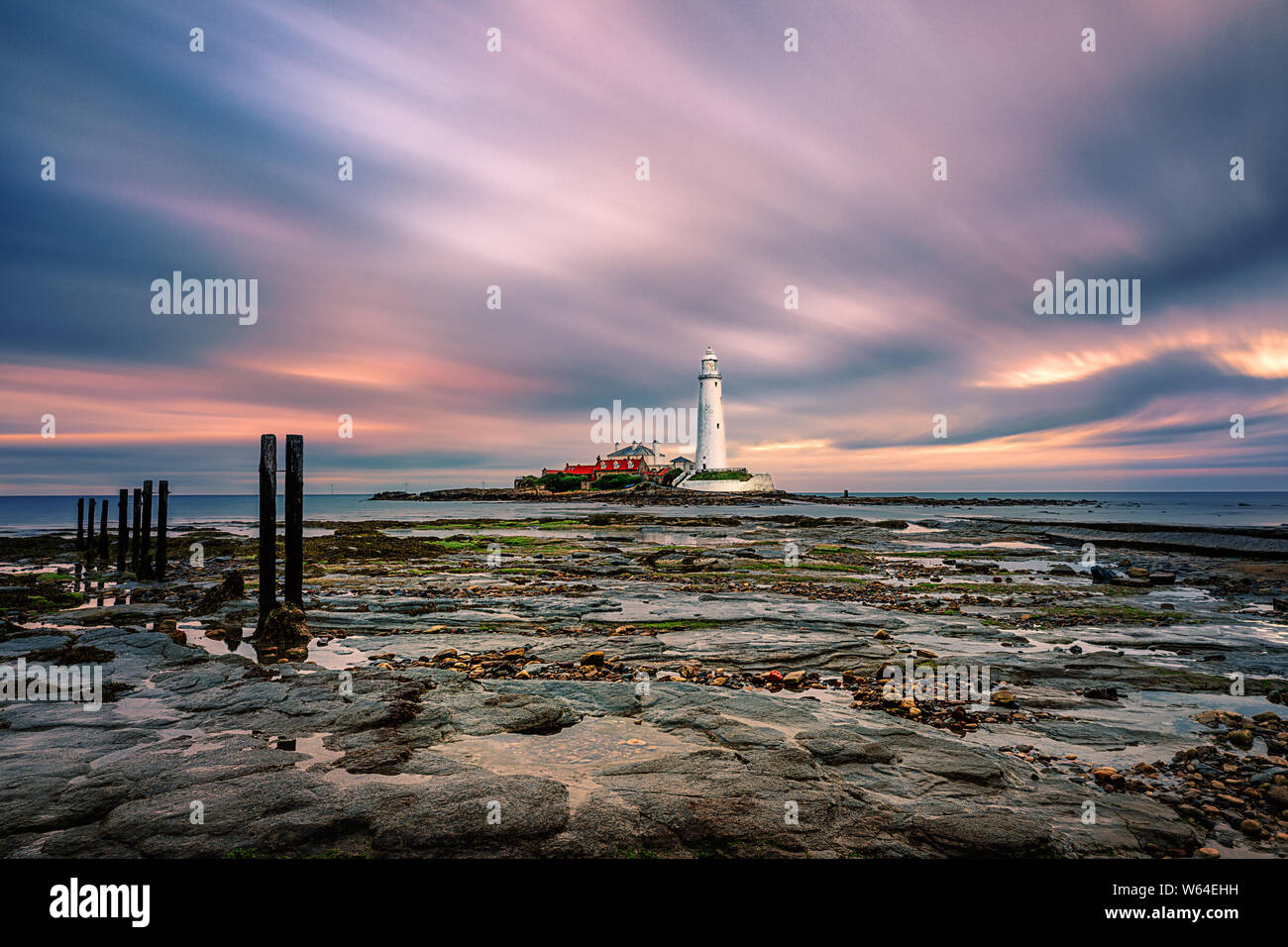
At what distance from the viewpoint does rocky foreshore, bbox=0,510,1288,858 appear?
5.34m

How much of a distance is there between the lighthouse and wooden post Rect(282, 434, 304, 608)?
97334 millimetres

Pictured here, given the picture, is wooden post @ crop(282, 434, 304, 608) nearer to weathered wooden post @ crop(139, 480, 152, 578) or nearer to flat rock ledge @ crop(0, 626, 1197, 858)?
flat rock ledge @ crop(0, 626, 1197, 858)

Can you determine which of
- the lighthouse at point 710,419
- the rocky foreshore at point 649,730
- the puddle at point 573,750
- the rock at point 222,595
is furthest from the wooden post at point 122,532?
the lighthouse at point 710,419

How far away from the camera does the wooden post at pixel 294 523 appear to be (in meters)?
14.8

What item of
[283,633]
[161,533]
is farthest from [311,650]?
[161,533]

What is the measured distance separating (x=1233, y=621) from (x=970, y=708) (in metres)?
12.4

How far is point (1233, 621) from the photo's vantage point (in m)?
16.0

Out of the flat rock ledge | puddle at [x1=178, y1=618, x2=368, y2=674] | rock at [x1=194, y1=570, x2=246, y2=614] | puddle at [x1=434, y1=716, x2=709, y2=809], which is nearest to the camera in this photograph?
the flat rock ledge

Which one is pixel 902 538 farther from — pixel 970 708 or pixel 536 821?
pixel 536 821

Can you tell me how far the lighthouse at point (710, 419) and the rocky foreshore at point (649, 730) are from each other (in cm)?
9328

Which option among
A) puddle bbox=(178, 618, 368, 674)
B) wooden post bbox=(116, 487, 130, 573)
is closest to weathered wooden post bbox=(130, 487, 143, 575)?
wooden post bbox=(116, 487, 130, 573)

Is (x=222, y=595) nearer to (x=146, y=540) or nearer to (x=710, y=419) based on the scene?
(x=146, y=540)

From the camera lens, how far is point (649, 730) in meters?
8.00
